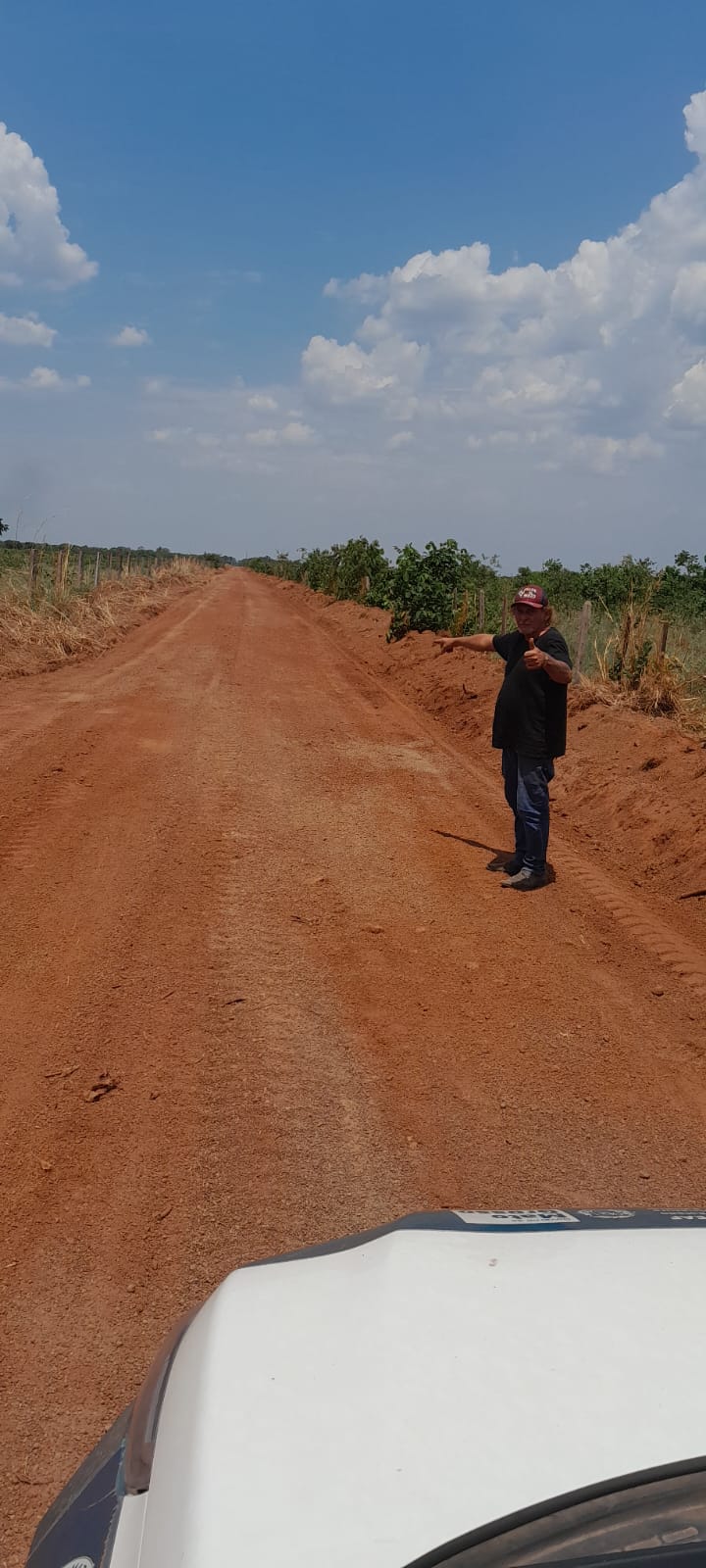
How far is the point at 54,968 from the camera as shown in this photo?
4.72 m

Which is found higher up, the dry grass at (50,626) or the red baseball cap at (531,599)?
the red baseball cap at (531,599)

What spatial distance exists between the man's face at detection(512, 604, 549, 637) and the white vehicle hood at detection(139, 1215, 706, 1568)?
190 inches

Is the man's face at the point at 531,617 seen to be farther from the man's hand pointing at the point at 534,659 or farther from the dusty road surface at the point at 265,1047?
the dusty road surface at the point at 265,1047

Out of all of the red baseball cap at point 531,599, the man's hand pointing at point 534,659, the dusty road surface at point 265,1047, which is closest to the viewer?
the dusty road surface at point 265,1047

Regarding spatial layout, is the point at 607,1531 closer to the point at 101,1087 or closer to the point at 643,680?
the point at 101,1087

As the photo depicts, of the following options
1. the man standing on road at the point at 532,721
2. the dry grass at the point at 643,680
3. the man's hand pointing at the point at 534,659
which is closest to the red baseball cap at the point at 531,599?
the man standing on road at the point at 532,721

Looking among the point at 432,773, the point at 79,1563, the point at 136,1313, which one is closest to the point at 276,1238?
the point at 136,1313

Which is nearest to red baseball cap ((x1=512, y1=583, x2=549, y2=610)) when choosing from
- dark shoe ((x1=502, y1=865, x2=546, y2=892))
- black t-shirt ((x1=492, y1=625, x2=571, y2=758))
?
black t-shirt ((x1=492, y1=625, x2=571, y2=758))

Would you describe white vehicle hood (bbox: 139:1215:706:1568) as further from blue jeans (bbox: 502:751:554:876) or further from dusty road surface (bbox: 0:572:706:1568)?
blue jeans (bbox: 502:751:554:876)

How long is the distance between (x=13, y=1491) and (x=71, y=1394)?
267 mm

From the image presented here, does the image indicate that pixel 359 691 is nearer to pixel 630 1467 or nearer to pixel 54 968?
pixel 54 968

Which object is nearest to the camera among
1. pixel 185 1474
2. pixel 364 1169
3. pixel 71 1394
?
pixel 185 1474

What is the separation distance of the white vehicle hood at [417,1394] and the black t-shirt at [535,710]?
4696 millimetres

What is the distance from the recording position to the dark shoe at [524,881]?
6.40 metres
